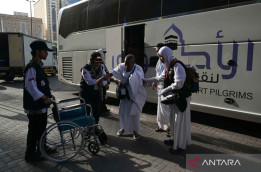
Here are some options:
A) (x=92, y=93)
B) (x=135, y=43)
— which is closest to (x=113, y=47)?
(x=135, y=43)

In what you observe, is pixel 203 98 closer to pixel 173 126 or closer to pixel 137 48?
pixel 173 126

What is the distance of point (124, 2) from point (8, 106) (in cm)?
544

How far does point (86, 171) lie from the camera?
3061 mm

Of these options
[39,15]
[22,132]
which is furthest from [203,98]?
[39,15]

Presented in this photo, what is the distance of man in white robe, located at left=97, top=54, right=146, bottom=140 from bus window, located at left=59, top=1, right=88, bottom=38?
186 inches

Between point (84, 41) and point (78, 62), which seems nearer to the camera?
point (84, 41)

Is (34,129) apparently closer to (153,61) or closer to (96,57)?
(96,57)

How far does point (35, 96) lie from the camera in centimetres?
299

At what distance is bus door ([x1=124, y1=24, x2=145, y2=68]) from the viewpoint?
22.1 ft

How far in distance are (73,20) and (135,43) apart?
10.8 feet

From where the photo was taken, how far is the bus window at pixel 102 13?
269 inches

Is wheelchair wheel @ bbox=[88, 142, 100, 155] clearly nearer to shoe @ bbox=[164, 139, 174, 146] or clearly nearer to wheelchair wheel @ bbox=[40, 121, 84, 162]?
wheelchair wheel @ bbox=[40, 121, 84, 162]

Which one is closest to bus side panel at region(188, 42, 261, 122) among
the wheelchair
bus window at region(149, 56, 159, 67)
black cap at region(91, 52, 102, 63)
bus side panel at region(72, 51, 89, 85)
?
bus window at region(149, 56, 159, 67)

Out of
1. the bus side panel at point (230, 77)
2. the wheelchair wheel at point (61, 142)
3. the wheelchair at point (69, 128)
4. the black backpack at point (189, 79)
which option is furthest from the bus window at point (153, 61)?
the wheelchair wheel at point (61, 142)
